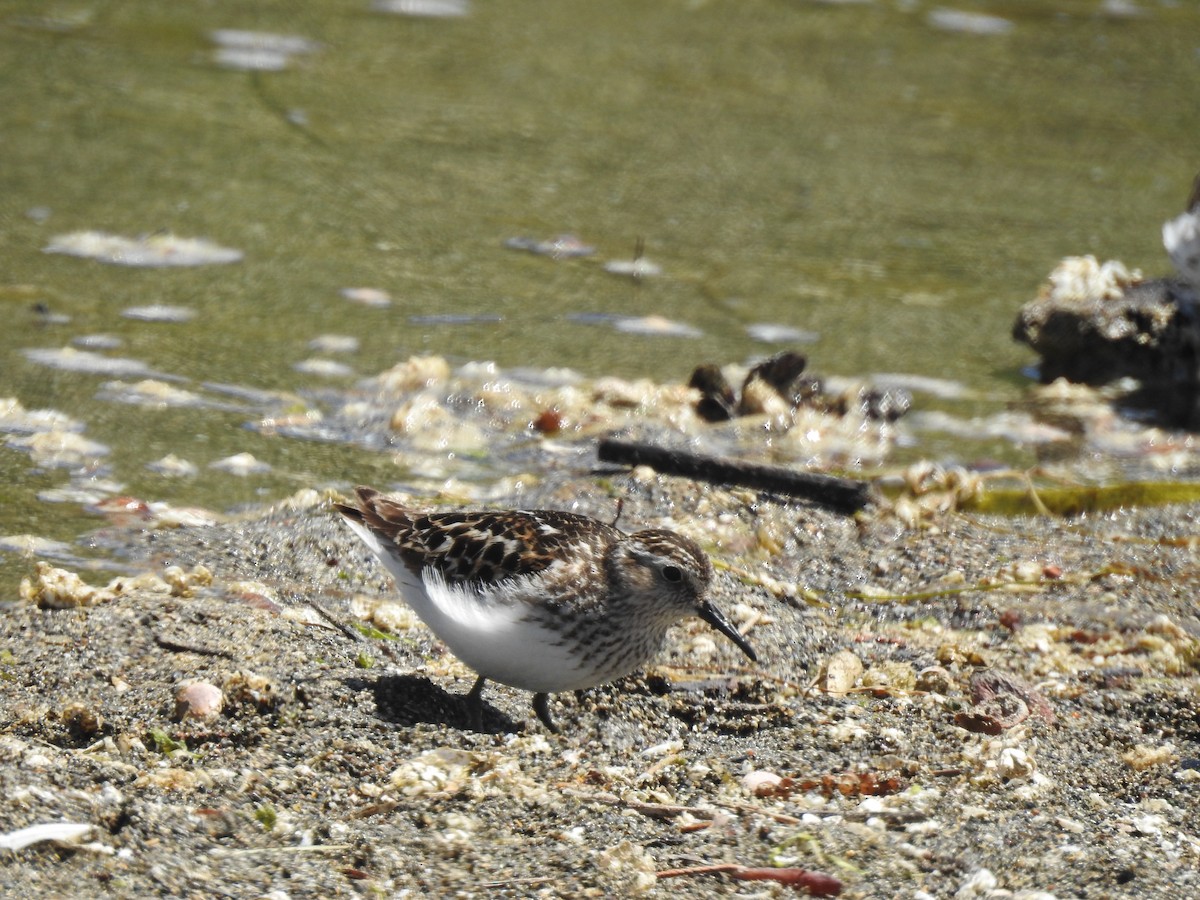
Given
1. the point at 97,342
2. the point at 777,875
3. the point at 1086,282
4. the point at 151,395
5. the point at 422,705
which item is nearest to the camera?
the point at 777,875

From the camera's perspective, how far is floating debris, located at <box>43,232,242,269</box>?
744cm

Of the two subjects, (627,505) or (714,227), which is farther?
(714,227)

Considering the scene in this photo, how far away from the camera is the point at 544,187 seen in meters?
8.88

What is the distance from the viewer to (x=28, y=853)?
9.70 feet

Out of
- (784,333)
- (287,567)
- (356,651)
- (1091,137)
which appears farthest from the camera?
(1091,137)

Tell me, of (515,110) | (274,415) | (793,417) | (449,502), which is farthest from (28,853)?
(515,110)

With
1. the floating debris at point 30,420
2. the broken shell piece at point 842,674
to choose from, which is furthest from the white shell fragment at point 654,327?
the broken shell piece at point 842,674

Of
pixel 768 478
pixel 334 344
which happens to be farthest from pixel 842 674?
pixel 334 344

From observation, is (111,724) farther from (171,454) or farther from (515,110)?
(515,110)

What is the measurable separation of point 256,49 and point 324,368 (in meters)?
4.75

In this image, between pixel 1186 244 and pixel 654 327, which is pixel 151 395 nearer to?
pixel 654 327

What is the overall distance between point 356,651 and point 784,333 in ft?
12.3

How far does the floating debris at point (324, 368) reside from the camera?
6.53m

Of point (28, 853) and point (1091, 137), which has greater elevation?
point (1091, 137)
